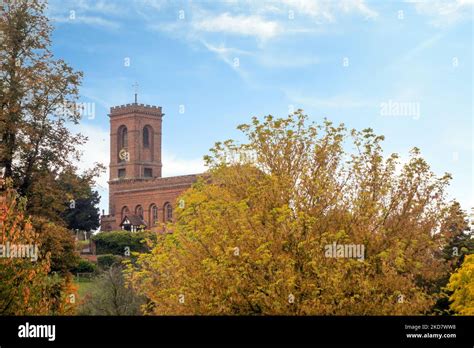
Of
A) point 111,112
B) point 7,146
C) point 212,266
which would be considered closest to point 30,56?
point 7,146

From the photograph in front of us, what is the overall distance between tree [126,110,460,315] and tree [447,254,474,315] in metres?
0.77

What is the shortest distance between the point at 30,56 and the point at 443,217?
63.0 ft

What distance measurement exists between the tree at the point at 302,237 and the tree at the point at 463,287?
77 centimetres

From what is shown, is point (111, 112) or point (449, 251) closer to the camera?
point (449, 251)

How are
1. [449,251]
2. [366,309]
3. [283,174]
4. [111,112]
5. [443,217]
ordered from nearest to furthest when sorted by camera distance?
[366,309]
[283,174]
[443,217]
[449,251]
[111,112]

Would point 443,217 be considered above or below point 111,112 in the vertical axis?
below

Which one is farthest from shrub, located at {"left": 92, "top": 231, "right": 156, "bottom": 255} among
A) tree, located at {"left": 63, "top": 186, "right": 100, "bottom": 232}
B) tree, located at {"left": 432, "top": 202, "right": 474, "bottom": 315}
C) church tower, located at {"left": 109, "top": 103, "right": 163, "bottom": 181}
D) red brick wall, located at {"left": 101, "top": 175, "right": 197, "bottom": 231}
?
tree, located at {"left": 432, "top": 202, "right": 474, "bottom": 315}

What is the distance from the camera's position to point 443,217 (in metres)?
25.8

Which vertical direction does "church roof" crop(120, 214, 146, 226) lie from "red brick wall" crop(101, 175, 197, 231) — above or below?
below

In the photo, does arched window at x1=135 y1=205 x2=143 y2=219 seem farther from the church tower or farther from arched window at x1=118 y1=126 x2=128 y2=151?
arched window at x1=118 y1=126 x2=128 y2=151

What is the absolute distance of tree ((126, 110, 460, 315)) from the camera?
2041cm

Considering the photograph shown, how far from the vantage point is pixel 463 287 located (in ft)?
83.5

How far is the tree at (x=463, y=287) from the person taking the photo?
24766 mm
